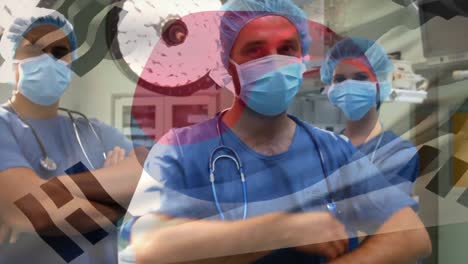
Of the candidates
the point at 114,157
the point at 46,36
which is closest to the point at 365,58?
the point at 114,157

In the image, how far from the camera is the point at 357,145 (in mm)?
1348

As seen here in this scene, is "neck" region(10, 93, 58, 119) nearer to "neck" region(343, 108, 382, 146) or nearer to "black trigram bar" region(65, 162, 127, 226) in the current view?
"black trigram bar" region(65, 162, 127, 226)

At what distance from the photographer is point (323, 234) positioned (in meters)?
1.30

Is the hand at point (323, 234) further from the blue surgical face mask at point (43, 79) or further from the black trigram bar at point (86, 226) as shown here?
the blue surgical face mask at point (43, 79)

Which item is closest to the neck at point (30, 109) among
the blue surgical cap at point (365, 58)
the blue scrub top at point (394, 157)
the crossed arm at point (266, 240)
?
the crossed arm at point (266, 240)

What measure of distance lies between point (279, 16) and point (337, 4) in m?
0.23

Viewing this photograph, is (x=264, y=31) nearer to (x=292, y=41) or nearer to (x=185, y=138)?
(x=292, y=41)

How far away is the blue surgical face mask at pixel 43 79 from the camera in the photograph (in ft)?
3.72

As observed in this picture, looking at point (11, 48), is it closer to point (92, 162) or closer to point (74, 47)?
point (74, 47)

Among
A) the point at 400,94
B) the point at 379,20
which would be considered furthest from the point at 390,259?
the point at 379,20

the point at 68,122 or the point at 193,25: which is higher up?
the point at 193,25

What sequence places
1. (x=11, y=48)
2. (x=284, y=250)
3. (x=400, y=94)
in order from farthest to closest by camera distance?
(x=400, y=94) < (x=284, y=250) < (x=11, y=48)

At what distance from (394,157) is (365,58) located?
30 cm

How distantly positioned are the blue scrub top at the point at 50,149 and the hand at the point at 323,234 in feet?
1.59
